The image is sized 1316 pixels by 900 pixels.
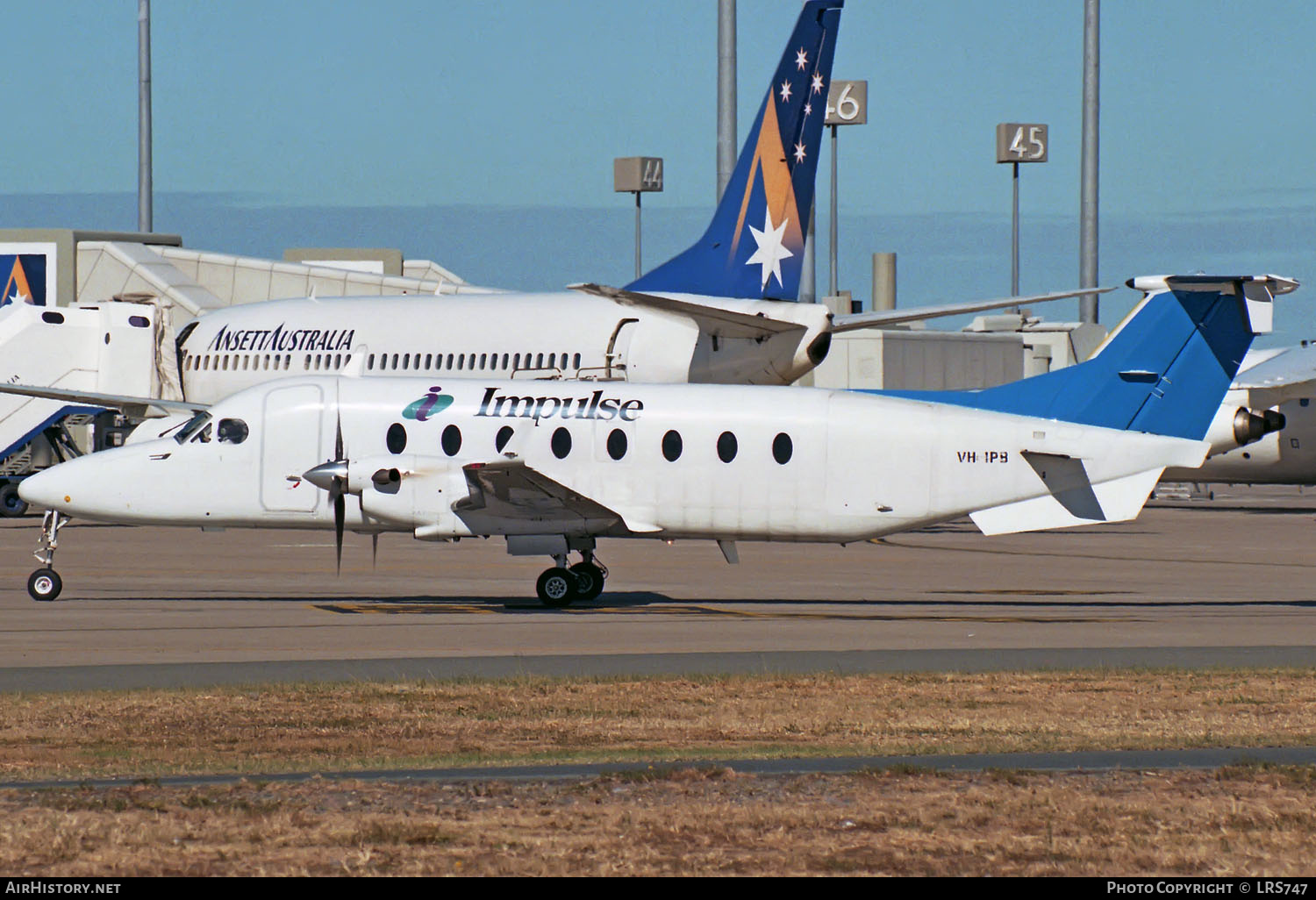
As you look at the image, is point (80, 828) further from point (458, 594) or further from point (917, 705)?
point (458, 594)

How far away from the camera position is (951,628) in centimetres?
2202

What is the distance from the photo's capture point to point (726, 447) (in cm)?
2478

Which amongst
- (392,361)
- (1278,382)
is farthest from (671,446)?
(1278,382)

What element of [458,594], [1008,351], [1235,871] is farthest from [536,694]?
[1008,351]

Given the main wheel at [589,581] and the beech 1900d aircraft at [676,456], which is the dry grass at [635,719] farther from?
the main wheel at [589,581]

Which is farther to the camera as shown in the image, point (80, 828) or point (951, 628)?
point (951, 628)

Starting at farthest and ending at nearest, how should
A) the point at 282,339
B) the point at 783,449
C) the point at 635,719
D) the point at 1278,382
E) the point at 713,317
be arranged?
1. the point at 1278,382
2. the point at 282,339
3. the point at 713,317
4. the point at 783,449
5. the point at 635,719

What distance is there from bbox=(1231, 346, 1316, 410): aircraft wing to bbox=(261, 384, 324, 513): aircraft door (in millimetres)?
28744

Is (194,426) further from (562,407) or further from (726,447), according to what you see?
(726,447)

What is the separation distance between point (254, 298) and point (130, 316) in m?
16.9

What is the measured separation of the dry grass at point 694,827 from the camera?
30.8 ft

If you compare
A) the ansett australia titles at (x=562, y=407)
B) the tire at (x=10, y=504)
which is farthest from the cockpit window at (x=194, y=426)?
the tire at (x=10, y=504)

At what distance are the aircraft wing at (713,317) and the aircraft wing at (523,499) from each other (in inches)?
167

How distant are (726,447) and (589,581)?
2.58m
